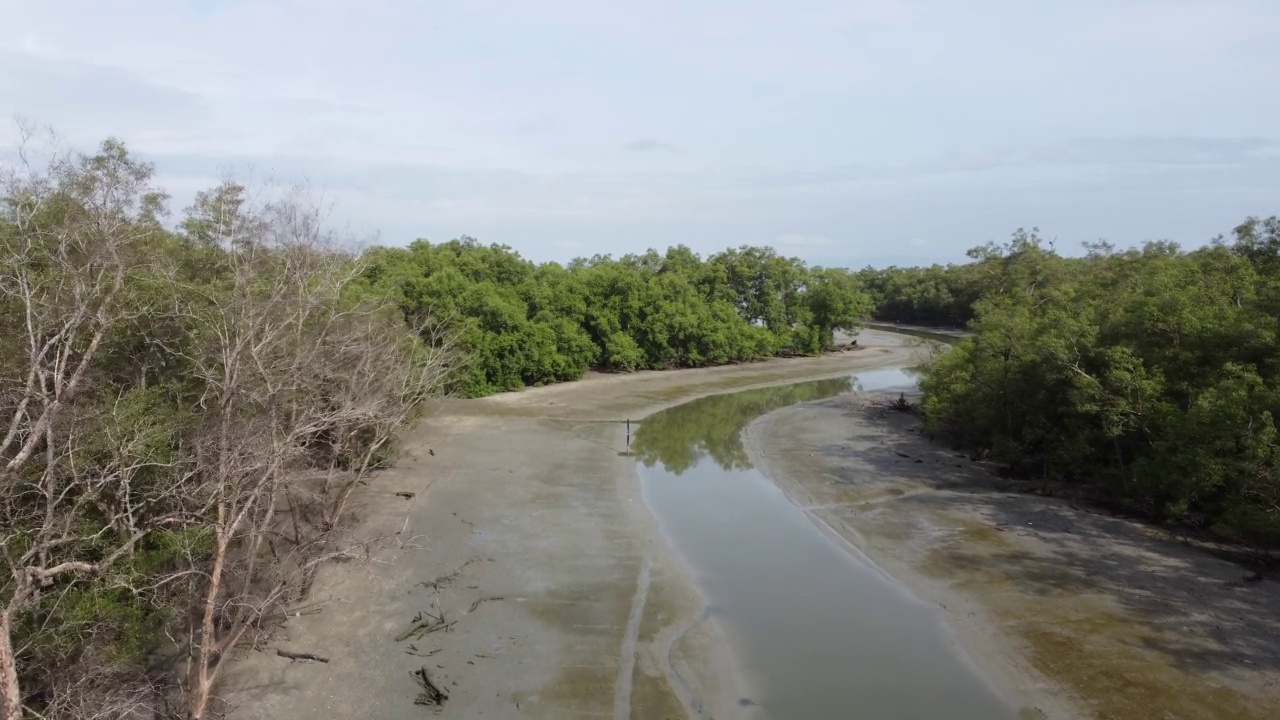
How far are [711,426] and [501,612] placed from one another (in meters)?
23.4

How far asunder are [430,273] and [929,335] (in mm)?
61428

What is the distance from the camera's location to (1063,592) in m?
17.8

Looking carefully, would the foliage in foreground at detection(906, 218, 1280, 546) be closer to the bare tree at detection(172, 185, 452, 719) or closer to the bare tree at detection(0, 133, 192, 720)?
the bare tree at detection(172, 185, 452, 719)

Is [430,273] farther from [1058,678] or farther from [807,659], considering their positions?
[1058,678]

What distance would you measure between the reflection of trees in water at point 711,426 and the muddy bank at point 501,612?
4410 millimetres

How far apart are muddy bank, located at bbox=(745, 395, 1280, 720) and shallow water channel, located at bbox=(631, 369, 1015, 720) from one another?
0.75 m

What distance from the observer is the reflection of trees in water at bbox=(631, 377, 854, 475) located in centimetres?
3273

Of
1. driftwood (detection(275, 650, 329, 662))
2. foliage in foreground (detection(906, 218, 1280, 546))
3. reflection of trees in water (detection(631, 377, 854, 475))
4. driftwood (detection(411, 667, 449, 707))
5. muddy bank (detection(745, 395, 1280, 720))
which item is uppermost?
foliage in foreground (detection(906, 218, 1280, 546))

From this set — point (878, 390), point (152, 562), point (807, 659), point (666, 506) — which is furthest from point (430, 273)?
point (807, 659)

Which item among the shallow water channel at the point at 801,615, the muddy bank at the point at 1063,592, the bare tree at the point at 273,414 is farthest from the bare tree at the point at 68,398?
the muddy bank at the point at 1063,592

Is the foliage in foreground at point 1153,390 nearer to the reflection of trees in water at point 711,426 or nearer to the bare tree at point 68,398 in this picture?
the reflection of trees in water at point 711,426

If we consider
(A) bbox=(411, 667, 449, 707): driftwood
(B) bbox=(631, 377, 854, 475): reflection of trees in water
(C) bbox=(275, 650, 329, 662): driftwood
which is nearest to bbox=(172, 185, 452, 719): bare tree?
(C) bbox=(275, 650, 329, 662): driftwood

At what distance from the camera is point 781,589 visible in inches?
755

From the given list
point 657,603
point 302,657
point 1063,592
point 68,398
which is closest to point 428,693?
point 302,657
